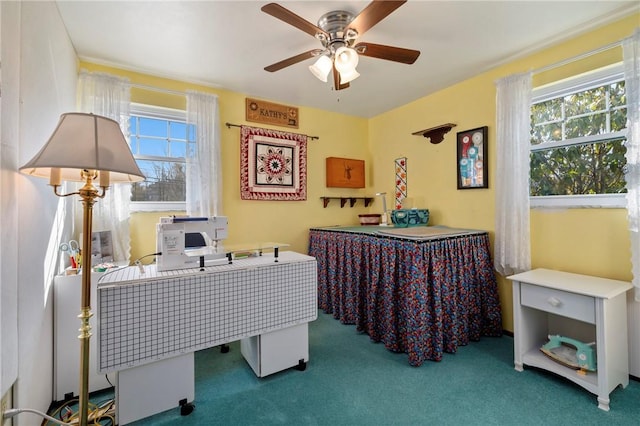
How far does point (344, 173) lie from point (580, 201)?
2.35m

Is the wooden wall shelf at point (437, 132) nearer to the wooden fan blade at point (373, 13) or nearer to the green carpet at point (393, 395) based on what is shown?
the wooden fan blade at point (373, 13)

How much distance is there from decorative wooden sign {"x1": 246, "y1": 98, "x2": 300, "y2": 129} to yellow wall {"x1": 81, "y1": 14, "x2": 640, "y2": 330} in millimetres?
105

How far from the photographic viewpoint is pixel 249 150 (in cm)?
307

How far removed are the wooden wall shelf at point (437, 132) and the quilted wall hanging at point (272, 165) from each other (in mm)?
1411

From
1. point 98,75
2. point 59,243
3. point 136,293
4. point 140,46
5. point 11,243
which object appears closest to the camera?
point 11,243

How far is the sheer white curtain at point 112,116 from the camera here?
7.39 ft

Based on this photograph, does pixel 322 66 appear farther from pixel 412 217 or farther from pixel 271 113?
pixel 412 217

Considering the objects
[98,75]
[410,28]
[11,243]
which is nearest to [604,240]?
[410,28]

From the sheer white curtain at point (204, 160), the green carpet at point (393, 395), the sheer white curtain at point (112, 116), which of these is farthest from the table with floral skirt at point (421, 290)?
the sheer white curtain at point (112, 116)

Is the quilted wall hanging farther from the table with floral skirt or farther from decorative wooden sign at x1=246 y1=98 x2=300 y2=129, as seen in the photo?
the table with floral skirt

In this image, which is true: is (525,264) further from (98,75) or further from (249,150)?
(98,75)

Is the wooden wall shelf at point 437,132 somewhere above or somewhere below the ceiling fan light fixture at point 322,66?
below

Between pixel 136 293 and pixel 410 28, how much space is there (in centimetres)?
242

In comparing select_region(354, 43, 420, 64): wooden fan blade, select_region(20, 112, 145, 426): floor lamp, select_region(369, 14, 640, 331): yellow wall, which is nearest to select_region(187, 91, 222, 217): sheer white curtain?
select_region(20, 112, 145, 426): floor lamp
